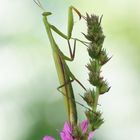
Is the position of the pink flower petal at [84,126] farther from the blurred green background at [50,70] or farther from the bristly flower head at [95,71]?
the blurred green background at [50,70]

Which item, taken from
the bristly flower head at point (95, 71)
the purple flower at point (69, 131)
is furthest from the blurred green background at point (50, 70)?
the bristly flower head at point (95, 71)

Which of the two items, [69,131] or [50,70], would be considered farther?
[50,70]

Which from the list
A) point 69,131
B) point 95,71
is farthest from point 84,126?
point 95,71

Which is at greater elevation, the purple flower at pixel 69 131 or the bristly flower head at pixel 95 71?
the bristly flower head at pixel 95 71

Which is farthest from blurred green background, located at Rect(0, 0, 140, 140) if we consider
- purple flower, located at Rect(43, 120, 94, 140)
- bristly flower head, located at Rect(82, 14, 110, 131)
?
bristly flower head, located at Rect(82, 14, 110, 131)

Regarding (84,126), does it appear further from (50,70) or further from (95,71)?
(50,70)

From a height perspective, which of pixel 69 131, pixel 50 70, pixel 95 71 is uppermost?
pixel 95 71

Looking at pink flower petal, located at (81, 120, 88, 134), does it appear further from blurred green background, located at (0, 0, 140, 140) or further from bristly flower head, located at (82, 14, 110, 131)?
blurred green background, located at (0, 0, 140, 140)

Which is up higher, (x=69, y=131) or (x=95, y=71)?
(x=95, y=71)

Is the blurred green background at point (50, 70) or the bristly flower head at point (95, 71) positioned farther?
the blurred green background at point (50, 70)
